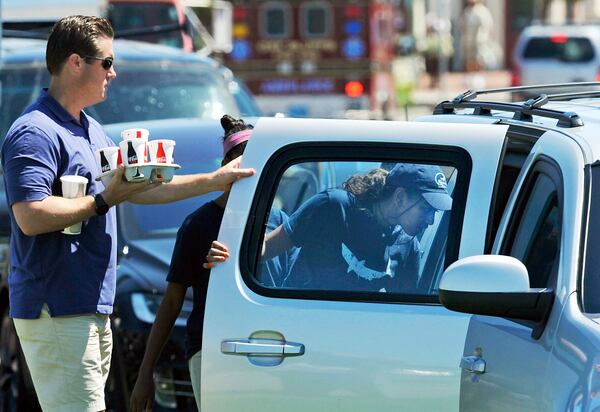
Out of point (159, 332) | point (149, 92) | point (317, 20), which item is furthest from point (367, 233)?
point (317, 20)

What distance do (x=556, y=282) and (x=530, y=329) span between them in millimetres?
142

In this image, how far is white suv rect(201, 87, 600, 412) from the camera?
383 centimetres

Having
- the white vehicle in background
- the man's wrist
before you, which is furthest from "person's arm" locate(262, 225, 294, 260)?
the white vehicle in background

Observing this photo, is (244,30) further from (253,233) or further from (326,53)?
(253,233)

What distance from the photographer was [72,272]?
4551 mm

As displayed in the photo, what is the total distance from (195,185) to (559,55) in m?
24.2

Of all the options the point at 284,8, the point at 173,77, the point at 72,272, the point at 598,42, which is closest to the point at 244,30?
the point at 284,8

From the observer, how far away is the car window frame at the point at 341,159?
13.4ft

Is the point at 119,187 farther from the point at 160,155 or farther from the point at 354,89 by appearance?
the point at 354,89

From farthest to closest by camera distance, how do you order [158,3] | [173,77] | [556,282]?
[158,3]
[173,77]
[556,282]

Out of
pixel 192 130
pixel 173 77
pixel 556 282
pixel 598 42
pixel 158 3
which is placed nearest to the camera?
pixel 556 282

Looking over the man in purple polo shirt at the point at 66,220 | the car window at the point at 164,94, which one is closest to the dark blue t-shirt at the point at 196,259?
the man in purple polo shirt at the point at 66,220

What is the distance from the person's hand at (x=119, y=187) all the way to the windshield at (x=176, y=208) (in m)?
2.67

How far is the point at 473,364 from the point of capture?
3.89 meters
